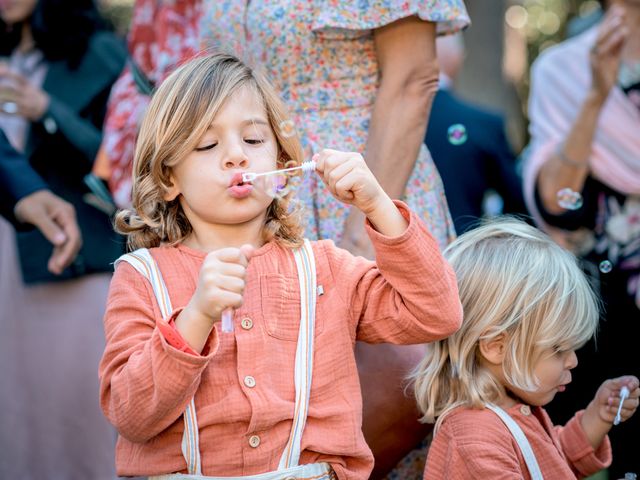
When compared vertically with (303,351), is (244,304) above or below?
above

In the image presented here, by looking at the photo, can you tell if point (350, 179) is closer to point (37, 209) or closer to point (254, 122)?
point (254, 122)

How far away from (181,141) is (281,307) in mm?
446

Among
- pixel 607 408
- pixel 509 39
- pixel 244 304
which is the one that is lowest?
pixel 509 39

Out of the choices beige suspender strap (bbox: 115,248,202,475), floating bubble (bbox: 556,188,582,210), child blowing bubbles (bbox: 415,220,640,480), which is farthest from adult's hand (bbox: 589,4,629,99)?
beige suspender strap (bbox: 115,248,202,475)

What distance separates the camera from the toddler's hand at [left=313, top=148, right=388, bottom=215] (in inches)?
84.4

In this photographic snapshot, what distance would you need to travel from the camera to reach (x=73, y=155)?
13.7ft

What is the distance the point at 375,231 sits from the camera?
220 cm

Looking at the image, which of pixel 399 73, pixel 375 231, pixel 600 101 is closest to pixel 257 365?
pixel 375 231

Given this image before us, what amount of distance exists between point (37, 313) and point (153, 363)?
2.57 m

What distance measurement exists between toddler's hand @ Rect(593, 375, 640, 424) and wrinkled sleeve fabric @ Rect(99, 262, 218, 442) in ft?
3.89

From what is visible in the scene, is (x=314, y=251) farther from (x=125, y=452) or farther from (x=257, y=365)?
Answer: (x=125, y=452)

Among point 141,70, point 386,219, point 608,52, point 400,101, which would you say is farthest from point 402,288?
point 608,52

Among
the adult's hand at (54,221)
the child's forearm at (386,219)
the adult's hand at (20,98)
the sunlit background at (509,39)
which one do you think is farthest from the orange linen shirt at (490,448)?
the sunlit background at (509,39)

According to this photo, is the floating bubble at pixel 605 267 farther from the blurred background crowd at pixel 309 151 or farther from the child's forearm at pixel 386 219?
the child's forearm at pixel 386 219
